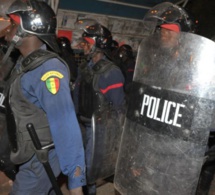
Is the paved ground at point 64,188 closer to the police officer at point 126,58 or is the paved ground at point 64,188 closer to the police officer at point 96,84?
the police officer at point 96,84

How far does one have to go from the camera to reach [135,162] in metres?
1.85

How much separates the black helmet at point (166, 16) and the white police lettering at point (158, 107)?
835 millimetres

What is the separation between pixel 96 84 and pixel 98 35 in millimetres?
925

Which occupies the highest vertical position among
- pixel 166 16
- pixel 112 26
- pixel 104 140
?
pixel 112 26

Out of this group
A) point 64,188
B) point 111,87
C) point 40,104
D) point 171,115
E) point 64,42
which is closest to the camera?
point 171,115

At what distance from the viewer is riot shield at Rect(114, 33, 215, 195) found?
5.26 feet

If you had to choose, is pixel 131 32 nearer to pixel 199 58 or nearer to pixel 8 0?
pixel 8 0

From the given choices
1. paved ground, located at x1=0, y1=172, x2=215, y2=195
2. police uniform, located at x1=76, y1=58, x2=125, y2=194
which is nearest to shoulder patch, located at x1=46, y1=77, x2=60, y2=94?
police uniform, located at x1=76, y1=58, x2=125, y2=194

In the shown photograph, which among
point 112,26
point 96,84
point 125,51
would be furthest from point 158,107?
point 125,51

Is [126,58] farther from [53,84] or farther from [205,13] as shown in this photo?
[53,84]

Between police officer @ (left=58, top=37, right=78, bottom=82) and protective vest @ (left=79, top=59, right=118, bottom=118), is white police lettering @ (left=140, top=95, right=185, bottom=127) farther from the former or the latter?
police officer @ (left=58, top=37, right=78, bottom=82)

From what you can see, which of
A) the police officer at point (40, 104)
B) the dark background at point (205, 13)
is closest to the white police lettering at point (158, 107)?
the police officer at point (40, 104)

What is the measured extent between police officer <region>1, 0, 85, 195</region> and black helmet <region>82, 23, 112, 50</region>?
168 centimetres

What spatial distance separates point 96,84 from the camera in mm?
3189
